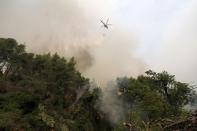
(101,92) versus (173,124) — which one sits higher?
(101,92)

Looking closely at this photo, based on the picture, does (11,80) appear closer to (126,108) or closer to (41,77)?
(41,77)

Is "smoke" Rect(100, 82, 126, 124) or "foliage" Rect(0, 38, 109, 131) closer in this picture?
"foliage" Rect(0, 38, 109, 131)

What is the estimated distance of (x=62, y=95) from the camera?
59844 millimetres

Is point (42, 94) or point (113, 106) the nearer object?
point (42, 94)

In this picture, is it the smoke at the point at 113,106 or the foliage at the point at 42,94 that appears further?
the smoke at the point at 113,106

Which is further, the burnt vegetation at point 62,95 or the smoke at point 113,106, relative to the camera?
the smoke at point 113,106

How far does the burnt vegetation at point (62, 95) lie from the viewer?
170ft

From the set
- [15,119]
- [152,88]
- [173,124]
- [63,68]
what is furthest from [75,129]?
[173,124]

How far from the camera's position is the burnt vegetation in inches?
2044

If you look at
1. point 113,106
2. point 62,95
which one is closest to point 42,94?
point 62,95

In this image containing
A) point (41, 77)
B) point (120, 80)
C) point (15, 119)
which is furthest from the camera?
point (120, 80)

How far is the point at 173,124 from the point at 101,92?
62.5 metres

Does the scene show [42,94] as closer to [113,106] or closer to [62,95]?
[62,95]

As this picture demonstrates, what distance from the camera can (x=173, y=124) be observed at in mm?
7605
